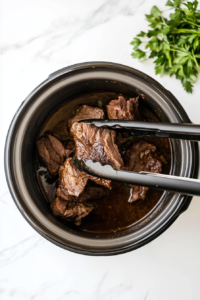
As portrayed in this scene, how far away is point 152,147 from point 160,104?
0.35 m

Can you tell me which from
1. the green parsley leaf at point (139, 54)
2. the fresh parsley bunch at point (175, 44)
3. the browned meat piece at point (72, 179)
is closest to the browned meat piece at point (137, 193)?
the browned meat piece at point (72, 179)

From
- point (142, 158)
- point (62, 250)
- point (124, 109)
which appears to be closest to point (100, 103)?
point (124, 109)

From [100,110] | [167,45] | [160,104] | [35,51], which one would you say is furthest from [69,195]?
[167,45]

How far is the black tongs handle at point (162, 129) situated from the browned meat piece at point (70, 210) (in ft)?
2.08

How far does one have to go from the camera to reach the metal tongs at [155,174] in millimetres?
1096

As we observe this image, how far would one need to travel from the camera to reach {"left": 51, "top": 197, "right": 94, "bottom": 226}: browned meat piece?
1689 mm

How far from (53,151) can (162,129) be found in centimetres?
82

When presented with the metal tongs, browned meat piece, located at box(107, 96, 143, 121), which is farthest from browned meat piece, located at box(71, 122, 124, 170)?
browned meat piece, located at box(107, 96, 143, 121)

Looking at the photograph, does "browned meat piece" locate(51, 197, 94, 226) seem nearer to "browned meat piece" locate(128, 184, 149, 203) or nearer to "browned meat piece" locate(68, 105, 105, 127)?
"browned meat piece" locate(128, 184, 149, 203)

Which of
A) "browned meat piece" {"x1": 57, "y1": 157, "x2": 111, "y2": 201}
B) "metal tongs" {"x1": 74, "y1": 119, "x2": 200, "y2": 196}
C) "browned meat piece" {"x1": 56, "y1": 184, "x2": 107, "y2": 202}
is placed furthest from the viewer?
"browned meat piece" {"x1": 56, "y1": 184, "x2": 107, "y2": 202}

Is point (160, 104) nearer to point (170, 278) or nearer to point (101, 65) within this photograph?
point (101, 65)

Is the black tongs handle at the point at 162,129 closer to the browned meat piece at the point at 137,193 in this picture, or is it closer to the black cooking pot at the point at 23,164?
the black cooking pot at the point at 23,164

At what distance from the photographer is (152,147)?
1762mm

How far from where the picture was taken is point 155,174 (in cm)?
117
